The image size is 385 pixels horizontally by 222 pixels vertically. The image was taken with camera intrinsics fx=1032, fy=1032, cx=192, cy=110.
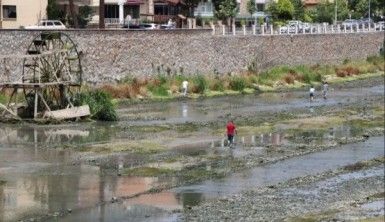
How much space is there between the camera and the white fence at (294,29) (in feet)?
273

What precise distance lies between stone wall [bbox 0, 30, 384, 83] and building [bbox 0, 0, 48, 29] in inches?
376

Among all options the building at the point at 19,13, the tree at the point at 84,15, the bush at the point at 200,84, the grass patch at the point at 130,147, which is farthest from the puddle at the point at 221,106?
the tree at the point at 84,15

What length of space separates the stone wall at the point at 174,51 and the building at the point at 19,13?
9541 mm

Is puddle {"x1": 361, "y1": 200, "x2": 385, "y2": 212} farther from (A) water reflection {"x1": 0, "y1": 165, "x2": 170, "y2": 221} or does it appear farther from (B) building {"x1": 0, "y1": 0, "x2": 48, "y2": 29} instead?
(B) building {"x1": 0, "y1": 0, "x2": 48, "y2": 29}

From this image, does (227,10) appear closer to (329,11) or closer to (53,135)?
(329,11)

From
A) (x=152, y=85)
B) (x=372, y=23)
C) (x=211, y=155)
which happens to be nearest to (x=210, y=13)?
Result: (x=372, y=23)

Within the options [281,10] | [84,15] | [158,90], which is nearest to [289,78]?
[84,15]

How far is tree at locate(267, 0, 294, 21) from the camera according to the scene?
4158 inches

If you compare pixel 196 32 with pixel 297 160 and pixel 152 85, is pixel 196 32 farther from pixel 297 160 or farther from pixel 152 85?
pixel 297 160

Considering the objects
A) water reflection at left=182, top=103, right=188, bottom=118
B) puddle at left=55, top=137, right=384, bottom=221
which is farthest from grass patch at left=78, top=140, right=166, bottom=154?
water reflection at left=182, top=103, right=188, bottom=118

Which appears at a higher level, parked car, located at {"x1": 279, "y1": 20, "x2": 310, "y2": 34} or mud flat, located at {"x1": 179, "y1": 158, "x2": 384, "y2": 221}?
parked car, located at {"x1": 279, "y1": 20, "x2": 310, "y2": 34}

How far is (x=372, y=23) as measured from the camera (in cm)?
11094

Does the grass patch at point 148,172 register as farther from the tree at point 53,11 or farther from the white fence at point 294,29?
the white fence at point 294,29

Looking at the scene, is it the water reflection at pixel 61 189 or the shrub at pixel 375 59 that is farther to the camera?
the shrub at pixel 375 59
